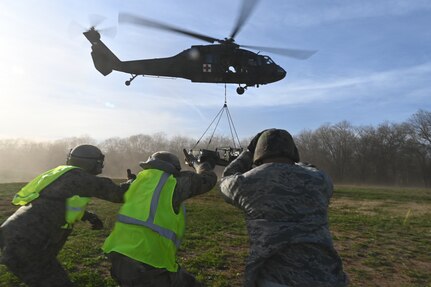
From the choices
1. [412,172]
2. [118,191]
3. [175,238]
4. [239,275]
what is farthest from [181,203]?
[412,172]

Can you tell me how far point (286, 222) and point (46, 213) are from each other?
2.54 metres

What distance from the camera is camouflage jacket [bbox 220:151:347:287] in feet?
8.69

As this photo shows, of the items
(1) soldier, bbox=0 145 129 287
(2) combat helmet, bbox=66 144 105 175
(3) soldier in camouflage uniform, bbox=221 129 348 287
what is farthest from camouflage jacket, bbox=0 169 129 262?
(3) soldier in camouflage uniform, bbox=221 129 348 287

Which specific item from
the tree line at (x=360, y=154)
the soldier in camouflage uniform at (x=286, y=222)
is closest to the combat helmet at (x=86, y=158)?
the soldier in camouflage uniform at (x=286, y=222)

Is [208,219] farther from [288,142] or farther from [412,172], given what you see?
[412,172]

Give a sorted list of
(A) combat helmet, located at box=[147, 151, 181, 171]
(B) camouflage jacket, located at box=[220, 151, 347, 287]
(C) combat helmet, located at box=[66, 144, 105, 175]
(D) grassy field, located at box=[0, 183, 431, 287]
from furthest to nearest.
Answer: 1. (D) grassy field, located at box=[0, 183, 431, 287]
2. (C) combat helmet, located at box=[66, 144, 105, 175]
3. (A) combat helmet, located at box=[147, 151, 181, 171]
4. (B) camouflage jacket, located at box=[220, 151, 347, 287]

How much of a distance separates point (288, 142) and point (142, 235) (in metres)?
1.45

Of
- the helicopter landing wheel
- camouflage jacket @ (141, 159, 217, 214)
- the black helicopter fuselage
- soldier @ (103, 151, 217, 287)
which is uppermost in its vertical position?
the black helicopter fuselage

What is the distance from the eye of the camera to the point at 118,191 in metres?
3.71

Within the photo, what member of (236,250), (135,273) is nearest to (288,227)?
(135,273)

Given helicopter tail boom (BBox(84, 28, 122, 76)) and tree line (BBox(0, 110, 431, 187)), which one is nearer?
helicopter tail boom (BBox(84, 28, 122, 76))

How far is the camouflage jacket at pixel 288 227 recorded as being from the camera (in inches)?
104

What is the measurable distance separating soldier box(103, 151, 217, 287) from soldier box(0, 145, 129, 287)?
51cm

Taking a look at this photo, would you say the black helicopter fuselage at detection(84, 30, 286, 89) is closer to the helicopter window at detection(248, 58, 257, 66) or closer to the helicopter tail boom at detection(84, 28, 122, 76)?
the helicopter window at detection(248, 58, 257, 66)
